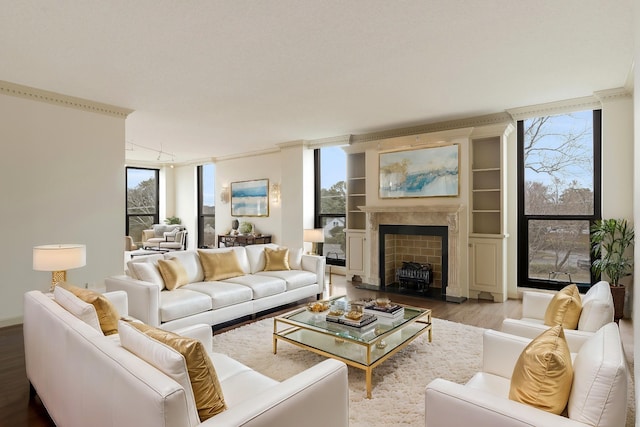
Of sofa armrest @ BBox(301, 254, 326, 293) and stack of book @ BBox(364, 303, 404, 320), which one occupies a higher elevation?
sofa armrest @ BBox(301, 254, 326, 293)

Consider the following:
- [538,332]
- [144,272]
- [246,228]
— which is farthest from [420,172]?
[246,228]

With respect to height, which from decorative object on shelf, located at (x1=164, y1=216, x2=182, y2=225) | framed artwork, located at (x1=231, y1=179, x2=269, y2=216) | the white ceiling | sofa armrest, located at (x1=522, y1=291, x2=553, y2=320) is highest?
the white ceiling

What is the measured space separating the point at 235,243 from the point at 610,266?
22.5 feet

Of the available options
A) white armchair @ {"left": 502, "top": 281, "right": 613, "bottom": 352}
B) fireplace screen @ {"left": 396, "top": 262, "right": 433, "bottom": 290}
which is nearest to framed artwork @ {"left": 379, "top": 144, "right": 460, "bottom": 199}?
fireplace screen @ {"left": 396, "top": 262, "right": 433, "bottom": 290}

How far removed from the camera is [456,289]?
17.6ft

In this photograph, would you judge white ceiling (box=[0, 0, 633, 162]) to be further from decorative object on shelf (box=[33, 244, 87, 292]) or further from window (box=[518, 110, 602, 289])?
decorative object on shelf (box=[33, 244, 87, 292])

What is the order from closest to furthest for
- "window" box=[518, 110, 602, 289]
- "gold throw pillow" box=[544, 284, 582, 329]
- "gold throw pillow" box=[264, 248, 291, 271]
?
"gold throw pillow" box=[544, 284, 582, 329] → "window" box=[518, 110, 602, 289] → "gold throw pillow" box=[264, 248, 291, 271]

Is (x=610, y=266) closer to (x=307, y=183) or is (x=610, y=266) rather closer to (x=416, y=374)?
(x=416, y=374)

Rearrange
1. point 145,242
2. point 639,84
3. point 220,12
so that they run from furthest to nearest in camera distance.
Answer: point 145,242
point 220,12
point 639,84

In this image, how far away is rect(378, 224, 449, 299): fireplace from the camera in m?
5.66

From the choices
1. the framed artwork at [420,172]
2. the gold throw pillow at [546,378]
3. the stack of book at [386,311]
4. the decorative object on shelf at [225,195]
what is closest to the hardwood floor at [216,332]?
the stack of book at [386,311]

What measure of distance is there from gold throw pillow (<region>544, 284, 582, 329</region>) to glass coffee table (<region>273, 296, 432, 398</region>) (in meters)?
1.13

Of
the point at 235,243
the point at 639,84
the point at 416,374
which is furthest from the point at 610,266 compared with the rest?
the point at 235,243

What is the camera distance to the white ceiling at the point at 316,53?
8.47 ft
